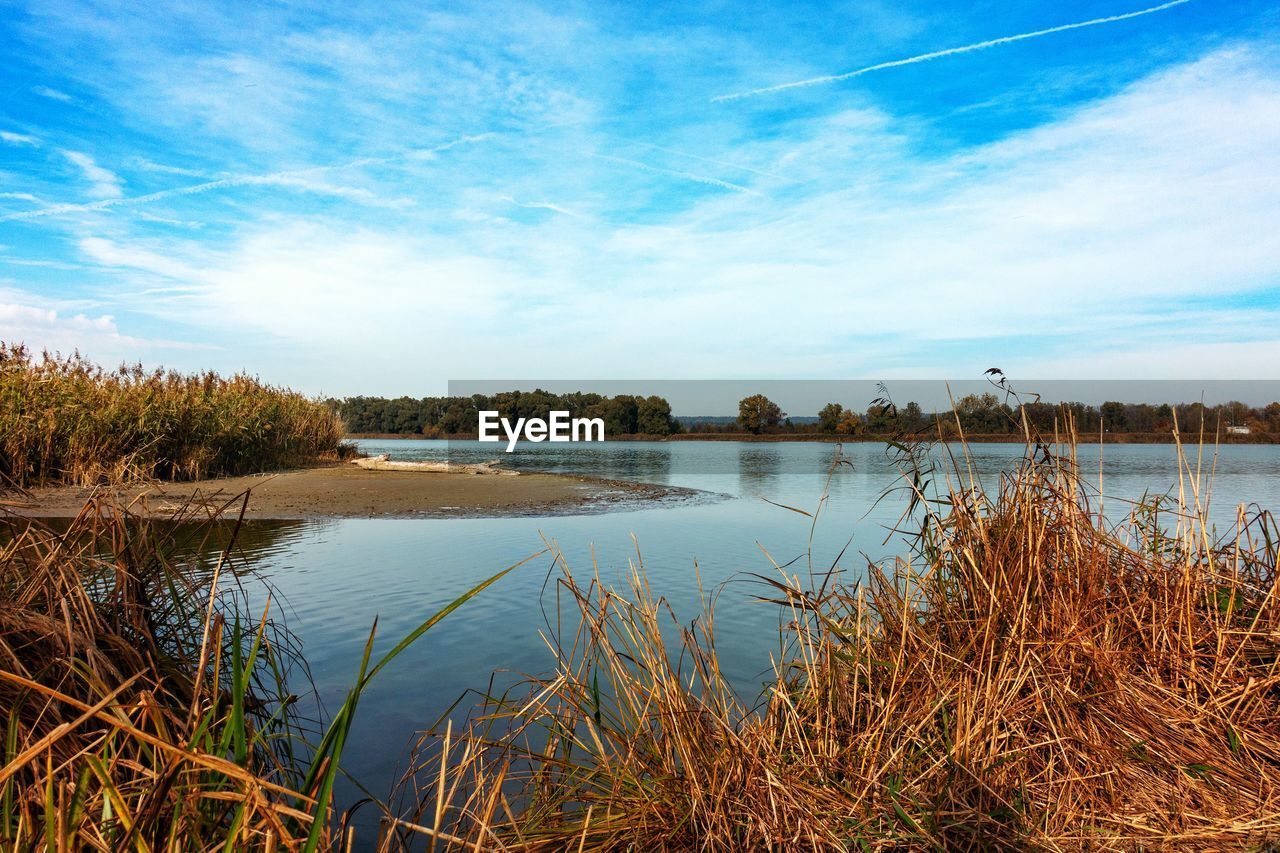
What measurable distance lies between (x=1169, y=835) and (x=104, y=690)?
12.3 feet

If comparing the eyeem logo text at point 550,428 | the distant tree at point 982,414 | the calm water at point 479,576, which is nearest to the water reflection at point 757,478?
the calm water at point 479,576

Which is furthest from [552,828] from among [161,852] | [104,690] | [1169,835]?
[1169,835]

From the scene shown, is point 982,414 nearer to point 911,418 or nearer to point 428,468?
point 911,418

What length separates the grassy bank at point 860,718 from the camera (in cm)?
275

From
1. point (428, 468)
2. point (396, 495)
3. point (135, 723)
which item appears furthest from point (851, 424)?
point (428, 468)

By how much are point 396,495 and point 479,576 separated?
971 cm

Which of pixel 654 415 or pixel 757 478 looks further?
pixel 654 415

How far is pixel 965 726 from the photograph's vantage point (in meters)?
3.35

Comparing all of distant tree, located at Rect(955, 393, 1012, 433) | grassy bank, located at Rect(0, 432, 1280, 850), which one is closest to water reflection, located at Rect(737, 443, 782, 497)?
distant tree, located at Rect(955, 393, 1012, 433)

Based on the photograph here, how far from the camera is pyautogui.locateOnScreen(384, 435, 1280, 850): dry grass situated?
295 centimetres

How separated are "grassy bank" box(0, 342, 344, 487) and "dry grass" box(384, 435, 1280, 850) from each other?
11303 mm

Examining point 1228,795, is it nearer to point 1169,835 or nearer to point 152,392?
point 1169,835

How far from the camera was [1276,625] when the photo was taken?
13.8 ft

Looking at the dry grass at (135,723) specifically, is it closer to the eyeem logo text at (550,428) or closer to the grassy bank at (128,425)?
the grassy bank at (128,425)
